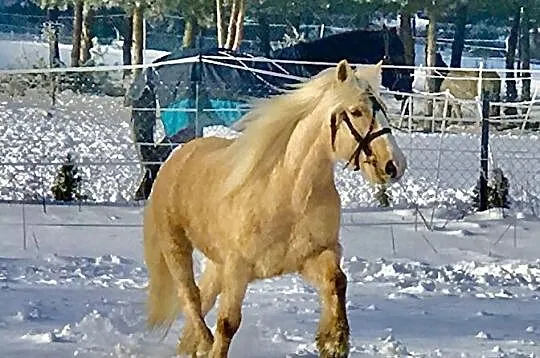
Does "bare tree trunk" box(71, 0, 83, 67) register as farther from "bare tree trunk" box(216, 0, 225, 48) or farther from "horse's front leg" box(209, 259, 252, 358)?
"horse's front leg" box(209, 259, 252, 358)

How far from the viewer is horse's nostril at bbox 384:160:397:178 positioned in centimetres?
353

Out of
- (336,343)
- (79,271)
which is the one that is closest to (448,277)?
(79,271)

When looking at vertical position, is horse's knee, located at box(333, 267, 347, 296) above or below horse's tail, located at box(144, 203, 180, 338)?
above

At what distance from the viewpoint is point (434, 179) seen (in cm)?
1069

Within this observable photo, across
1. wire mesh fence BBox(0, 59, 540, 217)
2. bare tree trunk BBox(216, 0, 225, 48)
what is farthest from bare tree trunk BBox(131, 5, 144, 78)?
bare tree trunk BBox(216, 0, 225, 48)

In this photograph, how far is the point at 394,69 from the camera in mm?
14594

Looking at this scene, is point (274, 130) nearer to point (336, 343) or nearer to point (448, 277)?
point (336, 343)

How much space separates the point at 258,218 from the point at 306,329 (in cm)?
141

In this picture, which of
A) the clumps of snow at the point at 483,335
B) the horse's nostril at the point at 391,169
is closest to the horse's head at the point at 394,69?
the clumps of snow at the point at 483,335

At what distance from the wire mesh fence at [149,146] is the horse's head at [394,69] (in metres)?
0.42

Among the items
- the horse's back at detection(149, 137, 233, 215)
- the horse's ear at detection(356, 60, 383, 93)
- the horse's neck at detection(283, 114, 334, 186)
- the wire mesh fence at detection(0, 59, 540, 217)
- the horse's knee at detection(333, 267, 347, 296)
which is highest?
the horse's ear at detection(356, 60, 383, 93)

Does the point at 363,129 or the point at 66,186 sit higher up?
the point at 363,129

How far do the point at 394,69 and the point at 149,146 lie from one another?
578 centimetres

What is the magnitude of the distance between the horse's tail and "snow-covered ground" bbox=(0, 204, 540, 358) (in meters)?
0.12
